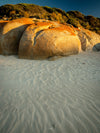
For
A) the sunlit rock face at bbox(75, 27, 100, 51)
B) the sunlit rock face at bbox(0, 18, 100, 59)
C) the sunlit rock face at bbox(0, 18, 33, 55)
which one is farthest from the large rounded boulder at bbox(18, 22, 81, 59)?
the sunlit rock face at bbox(75, 27, 100, 51)

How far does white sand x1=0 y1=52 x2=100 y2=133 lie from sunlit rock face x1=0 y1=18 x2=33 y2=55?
3.06 m

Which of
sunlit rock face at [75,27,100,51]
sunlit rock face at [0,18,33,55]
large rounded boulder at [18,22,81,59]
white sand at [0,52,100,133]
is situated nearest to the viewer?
white sand at [0,52,100,133]

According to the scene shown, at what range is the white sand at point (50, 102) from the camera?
1.67 metres

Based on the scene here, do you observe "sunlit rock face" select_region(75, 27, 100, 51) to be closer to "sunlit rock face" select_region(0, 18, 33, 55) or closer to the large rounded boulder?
the large rounded boulder

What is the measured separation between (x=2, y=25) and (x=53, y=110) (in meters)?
6.77

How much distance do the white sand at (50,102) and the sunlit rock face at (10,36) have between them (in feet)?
10.1

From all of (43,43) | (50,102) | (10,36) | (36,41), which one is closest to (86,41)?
(43,43)

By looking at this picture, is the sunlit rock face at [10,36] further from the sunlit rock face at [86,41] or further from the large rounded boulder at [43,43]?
the sunlit rock face at [86,41]

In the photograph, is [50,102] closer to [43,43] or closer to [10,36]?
[43,43]

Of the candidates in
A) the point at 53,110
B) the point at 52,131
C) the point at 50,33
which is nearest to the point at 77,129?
the point at 52,131

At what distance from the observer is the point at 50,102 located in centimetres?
221

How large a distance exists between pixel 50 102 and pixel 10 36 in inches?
219

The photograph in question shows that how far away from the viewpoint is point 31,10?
50.7ft

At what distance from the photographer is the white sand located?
65.7 inches
